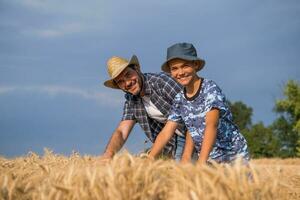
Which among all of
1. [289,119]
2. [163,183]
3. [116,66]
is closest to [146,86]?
[116,66]

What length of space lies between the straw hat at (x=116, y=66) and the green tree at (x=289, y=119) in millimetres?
28110

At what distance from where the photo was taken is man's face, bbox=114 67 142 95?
233 inches

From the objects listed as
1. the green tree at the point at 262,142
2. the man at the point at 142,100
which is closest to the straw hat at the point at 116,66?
the man at the point at 142,100

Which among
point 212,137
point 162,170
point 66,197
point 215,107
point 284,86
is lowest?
point 66,197

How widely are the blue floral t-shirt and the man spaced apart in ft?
2.33

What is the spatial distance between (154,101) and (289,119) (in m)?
34.0

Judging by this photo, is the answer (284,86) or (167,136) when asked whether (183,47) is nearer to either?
(167,136)

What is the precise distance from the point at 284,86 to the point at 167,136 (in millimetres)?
32663

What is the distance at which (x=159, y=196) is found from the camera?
6.66ft

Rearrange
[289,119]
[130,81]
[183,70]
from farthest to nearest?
[289,119]
[130,81]
[183,70]

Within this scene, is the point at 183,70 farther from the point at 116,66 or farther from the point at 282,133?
the point at 282,133

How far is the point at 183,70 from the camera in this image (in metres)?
4.78

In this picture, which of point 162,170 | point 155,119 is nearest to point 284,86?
point 155,119

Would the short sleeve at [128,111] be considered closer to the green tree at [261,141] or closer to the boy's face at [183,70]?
the boy's face at [183,70]
